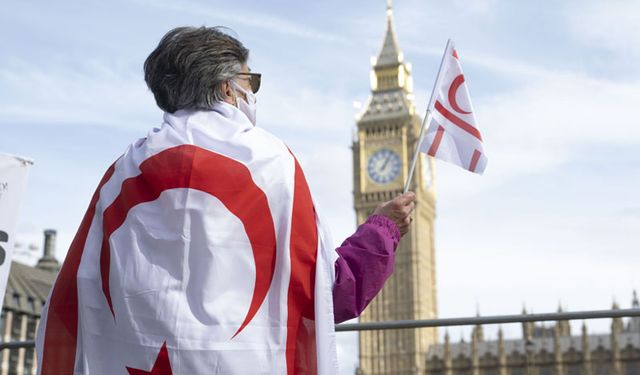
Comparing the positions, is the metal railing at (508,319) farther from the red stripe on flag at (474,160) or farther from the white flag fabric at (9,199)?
the white flag fabric at (9,199)

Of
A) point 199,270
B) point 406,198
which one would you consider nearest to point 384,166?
point 406,198

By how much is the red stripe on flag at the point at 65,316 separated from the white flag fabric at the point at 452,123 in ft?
4.49

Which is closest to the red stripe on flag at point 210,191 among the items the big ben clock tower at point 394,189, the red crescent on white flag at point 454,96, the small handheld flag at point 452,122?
the small handheld flag at point 452,122

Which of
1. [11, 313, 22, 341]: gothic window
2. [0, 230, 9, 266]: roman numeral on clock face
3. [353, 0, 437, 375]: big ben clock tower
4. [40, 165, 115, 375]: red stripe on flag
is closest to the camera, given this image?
[40, 165, 115, 375]: red stripe on flag

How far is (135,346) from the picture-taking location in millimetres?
1693

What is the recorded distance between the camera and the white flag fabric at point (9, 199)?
342cm

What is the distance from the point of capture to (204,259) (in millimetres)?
1684

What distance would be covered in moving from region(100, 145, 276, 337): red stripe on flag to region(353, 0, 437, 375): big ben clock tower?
159ft

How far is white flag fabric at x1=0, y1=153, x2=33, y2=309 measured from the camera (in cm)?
342

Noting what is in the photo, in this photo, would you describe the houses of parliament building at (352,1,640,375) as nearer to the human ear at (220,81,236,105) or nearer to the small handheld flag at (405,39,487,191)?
the small handheld flag at (405,39,487,191)

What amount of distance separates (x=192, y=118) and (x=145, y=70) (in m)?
0.18

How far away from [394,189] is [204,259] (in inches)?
1951

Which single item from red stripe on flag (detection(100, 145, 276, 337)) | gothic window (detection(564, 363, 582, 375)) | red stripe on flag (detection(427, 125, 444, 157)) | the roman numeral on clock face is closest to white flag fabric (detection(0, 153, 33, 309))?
the roman numeral on clock face

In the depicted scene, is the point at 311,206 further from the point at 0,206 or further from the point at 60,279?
the point at 0,206
